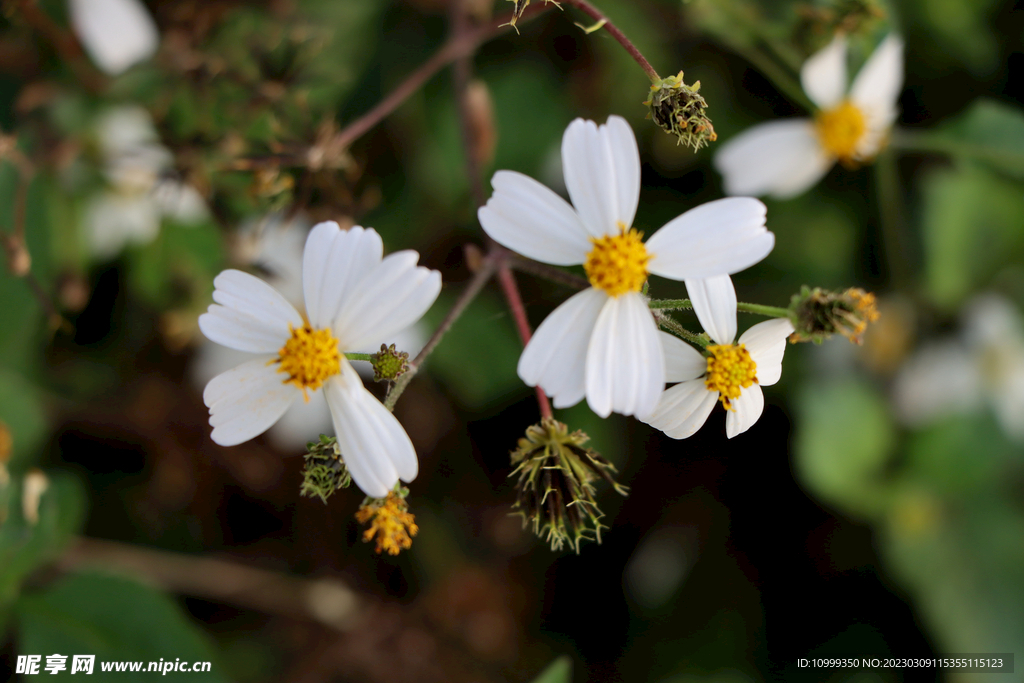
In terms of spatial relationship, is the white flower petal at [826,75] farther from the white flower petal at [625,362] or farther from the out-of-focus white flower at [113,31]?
the out-of-focus white flower at [113,31]

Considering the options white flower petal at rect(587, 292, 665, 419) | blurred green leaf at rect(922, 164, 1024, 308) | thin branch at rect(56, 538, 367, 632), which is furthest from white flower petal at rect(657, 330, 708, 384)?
blurred green leaf at rect(922, 164, 1024, 308)

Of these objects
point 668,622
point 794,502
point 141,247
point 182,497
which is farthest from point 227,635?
point 794,502

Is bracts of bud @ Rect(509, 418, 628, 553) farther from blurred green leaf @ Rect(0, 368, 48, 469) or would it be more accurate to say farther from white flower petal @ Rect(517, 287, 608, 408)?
blurred green leaf @ Rect(0, 368, 48, 469)

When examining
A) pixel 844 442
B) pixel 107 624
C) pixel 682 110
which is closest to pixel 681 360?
pixel 682 110

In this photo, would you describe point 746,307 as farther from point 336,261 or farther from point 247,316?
point 247,316

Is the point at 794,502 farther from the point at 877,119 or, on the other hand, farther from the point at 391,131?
the point at 391,131
